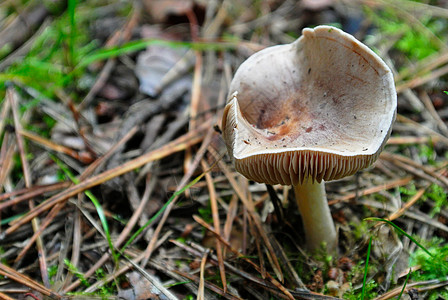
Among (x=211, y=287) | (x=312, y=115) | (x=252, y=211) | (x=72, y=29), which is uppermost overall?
(x=72, y=29)

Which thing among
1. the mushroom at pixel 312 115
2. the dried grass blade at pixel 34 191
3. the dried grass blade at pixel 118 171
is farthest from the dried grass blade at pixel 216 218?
the dried grass blade at pixel 34 191

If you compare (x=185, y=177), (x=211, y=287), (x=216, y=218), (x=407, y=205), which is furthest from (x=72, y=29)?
(x=407, y=205)

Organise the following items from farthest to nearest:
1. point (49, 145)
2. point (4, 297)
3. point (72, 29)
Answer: point (72, 29), point (49, 145), point (4, 297)

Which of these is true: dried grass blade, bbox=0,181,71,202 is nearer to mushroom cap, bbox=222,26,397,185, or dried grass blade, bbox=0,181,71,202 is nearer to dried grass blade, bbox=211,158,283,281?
dried grass blade, bbox=211,158,283,281

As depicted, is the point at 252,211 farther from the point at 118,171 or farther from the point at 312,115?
the point at 118,171

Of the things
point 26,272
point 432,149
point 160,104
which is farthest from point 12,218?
point 432,149

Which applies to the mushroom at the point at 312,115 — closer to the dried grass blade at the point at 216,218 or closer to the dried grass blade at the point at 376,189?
the dried grass blade at the point at 376,189

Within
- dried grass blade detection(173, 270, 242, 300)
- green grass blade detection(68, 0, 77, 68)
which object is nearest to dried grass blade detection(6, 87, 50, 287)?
green grass blade detection(68, 0, 77, 68)
